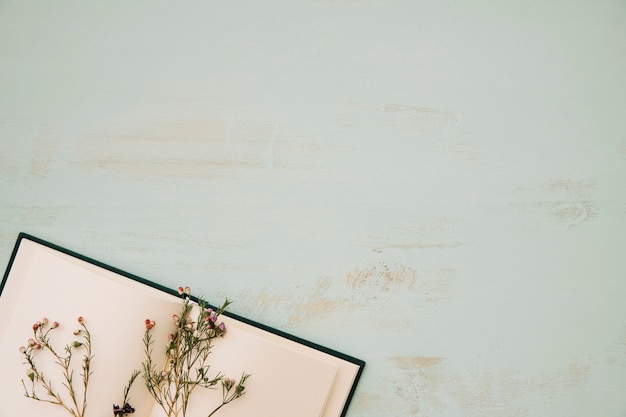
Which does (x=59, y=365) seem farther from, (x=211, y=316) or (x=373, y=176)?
(x=373, y=176)

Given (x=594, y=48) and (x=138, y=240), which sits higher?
(x=594, y=48)

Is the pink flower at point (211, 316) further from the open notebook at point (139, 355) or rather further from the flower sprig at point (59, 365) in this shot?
the flower sprig at point (59, 365)

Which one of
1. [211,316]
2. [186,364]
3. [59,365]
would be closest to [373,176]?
[211,316]

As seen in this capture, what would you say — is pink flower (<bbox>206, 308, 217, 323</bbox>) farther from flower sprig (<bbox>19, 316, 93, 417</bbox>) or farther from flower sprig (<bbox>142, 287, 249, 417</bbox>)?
flower sprig (<bbox>19, 316, 93, 417</bbox>)

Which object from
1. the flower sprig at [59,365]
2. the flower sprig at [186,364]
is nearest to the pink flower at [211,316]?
the flower sprig at [186,364]

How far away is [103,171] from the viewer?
1.42 m

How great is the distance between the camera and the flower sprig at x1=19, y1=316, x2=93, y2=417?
127 centimetres

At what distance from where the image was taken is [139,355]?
1.29m

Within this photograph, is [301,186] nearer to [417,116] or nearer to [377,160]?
[377,160]

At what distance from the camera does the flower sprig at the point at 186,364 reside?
1260 millimetres

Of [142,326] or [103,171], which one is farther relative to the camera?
[103,171]

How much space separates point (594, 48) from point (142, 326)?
1.26 metres

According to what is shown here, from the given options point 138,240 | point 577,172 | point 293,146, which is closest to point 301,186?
point 293,146

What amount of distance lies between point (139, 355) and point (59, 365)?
0.18 metres
